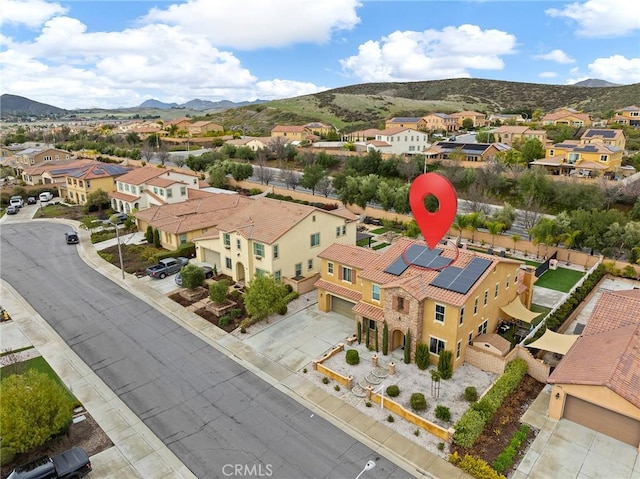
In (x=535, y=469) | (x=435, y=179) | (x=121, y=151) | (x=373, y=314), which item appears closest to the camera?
(x=535, y=469)

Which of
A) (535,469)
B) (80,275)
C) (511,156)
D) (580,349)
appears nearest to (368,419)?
(535,469)

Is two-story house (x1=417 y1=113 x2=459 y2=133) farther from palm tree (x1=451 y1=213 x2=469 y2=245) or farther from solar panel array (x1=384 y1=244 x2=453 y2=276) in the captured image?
solar panel array (x1=384 y1=244 x2=453 y2=276)

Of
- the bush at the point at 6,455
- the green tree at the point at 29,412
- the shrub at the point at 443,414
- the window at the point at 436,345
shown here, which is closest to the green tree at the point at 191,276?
the green tree at the point at 29,412

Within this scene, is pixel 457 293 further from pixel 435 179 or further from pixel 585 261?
pixel 585 261

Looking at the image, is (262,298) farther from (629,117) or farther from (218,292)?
(629,117)

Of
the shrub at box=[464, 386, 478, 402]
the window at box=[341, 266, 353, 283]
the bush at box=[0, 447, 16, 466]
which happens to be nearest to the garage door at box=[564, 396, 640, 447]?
the shrub at box=[464, 386, 478, 402]

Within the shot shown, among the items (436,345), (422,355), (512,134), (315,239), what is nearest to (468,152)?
(512,134)

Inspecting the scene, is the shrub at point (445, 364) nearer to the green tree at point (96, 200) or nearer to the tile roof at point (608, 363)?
the tile roof at point (608, 363)
